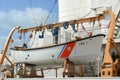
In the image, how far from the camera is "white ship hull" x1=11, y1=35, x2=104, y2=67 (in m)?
15.3

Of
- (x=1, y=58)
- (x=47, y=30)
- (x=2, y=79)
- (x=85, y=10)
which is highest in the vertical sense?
(x=85, y=10)

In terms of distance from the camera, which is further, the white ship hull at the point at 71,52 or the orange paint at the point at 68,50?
the orange paint at the point at 68,50

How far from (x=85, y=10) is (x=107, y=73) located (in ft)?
32.6

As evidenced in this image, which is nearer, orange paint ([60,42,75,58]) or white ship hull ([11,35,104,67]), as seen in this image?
white ship hull ([11,35,104,67])

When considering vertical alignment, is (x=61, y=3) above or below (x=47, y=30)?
above

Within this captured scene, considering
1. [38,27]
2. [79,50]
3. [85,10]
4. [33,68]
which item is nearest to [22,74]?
[33,68]

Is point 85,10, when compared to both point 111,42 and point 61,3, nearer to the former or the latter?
point 61,3

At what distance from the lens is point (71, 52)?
51.2 ft

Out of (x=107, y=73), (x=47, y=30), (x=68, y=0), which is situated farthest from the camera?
(x=68, y=0)

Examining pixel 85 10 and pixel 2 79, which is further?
pixel 85 10

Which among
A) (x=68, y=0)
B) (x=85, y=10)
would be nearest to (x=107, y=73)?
(x=85, y=10)

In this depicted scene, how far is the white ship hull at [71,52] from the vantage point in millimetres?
15281

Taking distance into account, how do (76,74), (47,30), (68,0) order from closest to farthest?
(76,74) → (47,30) → (68,0)

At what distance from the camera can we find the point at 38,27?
18.3 meters
